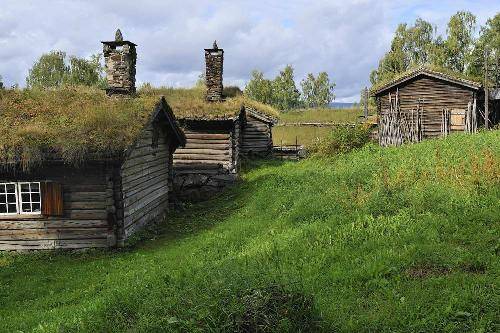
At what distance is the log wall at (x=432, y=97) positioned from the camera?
26.3 meters

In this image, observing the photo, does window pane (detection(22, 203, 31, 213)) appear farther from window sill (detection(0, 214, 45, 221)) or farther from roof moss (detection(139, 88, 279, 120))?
roof moss (detection(139, 88, 279, 120))

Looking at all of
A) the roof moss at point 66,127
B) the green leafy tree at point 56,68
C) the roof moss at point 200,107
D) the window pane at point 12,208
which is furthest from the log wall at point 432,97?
the green leafy tree at point 56,68

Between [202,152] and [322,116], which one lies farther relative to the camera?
[322,116]

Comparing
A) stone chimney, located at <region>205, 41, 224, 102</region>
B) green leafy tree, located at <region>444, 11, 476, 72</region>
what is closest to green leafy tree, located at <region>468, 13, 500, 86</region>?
green leafy tree, located at <region>444, 11, 476, 72</region>

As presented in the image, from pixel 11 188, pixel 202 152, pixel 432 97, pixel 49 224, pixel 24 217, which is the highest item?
pixel 432 97

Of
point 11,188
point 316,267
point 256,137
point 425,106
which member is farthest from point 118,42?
point 425,106

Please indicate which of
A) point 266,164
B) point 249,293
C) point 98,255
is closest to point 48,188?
point 98,255

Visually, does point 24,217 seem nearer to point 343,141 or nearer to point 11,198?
point 11,198

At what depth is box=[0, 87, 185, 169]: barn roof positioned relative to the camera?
41.5 ft

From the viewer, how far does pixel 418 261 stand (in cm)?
763

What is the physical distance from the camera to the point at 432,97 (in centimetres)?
2702

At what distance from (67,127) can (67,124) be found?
0.31m

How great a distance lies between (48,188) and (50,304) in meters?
5.14

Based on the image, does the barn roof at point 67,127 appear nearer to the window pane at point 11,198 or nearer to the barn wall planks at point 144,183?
the barn wall planks at point 144,183
